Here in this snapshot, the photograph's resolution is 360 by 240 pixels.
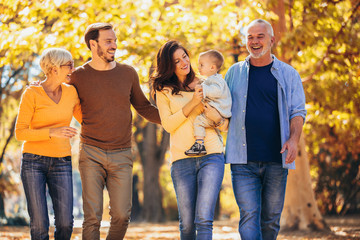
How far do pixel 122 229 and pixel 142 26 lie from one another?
24.4ft

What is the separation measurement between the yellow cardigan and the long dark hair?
7 centimetres

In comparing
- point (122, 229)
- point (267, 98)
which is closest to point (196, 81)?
point (267, 98)

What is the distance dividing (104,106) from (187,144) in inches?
41.9

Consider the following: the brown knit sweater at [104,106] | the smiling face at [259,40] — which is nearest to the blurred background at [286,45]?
the brown knit sweater at [104,106]

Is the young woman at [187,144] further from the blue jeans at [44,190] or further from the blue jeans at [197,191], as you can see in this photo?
the blue jeans at [44,190]

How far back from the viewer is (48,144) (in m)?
5.66

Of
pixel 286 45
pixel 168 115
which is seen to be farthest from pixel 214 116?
pixel 286 45

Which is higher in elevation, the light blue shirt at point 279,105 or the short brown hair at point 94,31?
the short brown hair at point 94,31

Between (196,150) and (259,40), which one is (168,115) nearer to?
(196,150)

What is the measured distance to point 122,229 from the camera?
5.88m

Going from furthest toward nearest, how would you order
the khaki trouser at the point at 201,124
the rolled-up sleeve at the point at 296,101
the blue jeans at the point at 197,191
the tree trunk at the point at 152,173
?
the tree trunk at the point at 152,173, the rolled-up sleeve at the point at 296,101, the khaki trouser at the point at 201,124, the blue jeans at the point at 197,191

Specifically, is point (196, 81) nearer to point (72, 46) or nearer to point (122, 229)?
point (122, 229)

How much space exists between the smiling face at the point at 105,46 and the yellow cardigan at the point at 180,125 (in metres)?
0.73

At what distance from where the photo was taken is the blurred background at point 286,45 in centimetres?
1016
